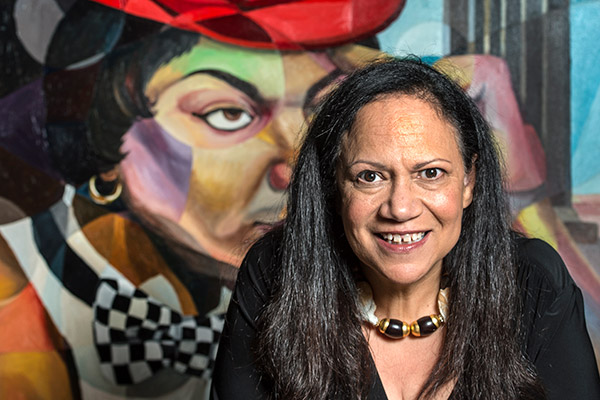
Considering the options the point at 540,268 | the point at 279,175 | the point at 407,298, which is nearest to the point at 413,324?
the point at 407,298

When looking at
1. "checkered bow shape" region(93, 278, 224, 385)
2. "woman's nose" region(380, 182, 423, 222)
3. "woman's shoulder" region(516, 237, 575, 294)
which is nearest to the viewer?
"woman's nose" region(380, 182, 423, 222)

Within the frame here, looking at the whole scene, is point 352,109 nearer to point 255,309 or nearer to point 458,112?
point 458,112

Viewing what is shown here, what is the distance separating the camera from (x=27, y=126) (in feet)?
8.13

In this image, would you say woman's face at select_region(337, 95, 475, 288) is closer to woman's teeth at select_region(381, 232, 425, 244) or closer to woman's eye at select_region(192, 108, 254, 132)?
woman's teeth at select_region(381, 232, 425, 244)

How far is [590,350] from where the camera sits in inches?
50.7

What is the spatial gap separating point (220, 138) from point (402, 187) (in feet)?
4.49

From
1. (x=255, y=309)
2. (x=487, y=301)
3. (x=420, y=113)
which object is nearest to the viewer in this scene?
(x=420, y=113)

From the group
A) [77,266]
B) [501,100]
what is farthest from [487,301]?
[77,266]

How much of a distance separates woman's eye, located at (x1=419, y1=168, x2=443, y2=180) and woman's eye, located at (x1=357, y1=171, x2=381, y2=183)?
8cm

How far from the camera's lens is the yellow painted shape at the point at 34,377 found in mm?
2482

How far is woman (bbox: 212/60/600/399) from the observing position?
1.22 m

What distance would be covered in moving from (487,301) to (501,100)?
130 centimetres

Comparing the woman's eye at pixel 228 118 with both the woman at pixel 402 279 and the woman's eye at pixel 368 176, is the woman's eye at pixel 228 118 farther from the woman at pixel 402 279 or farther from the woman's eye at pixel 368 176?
the woman's eye at pixel 368 176

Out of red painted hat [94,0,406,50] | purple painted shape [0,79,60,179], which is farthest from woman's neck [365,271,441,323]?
purple painted shape [0,79,60,179]
